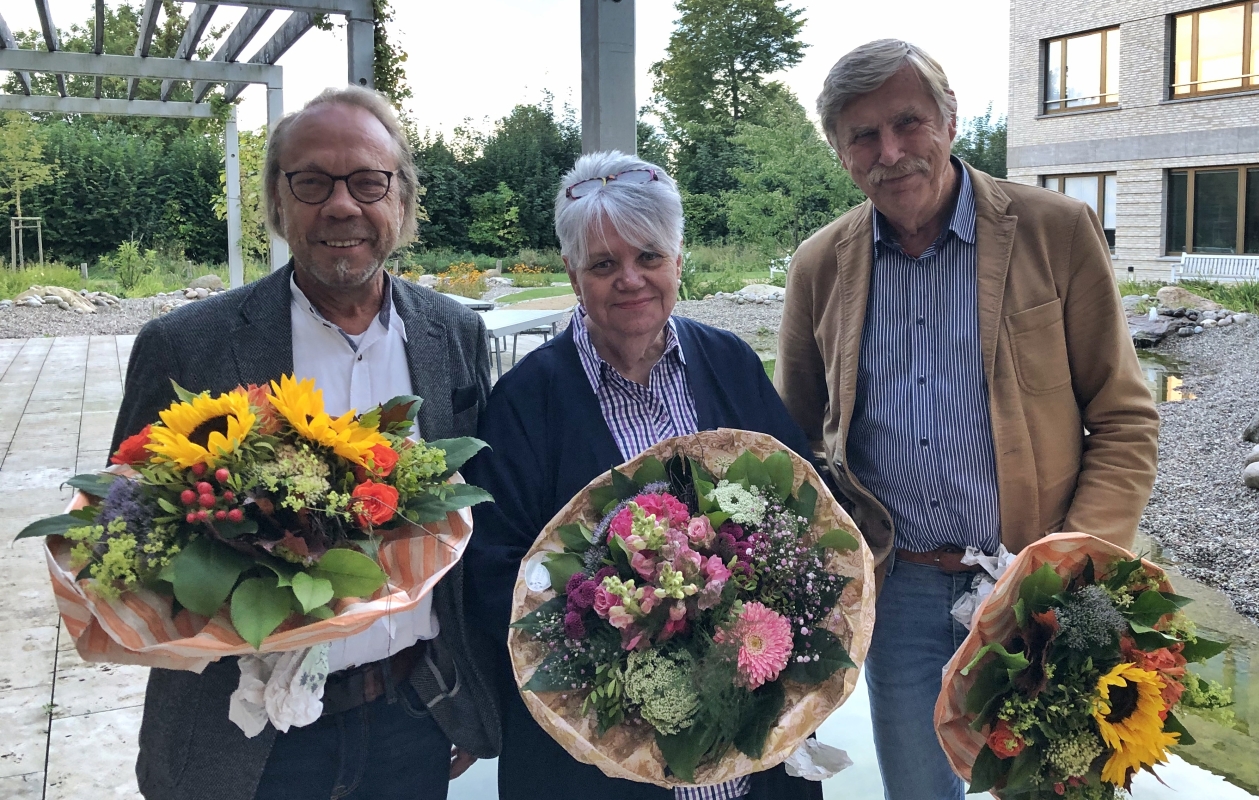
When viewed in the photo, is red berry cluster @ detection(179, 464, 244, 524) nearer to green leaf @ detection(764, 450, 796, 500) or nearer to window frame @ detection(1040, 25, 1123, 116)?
green leaf @ detection(764, 450, 796, 500)

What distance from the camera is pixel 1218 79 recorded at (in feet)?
51.0

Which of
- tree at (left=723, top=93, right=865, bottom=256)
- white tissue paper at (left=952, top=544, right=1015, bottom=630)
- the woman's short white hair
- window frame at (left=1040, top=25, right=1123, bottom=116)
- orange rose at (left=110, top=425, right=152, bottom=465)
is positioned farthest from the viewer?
window frame at (left=1040, top=25, right=1123, bottom=116)

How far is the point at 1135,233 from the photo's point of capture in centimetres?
1712

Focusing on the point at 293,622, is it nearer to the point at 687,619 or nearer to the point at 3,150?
the point at 687,619

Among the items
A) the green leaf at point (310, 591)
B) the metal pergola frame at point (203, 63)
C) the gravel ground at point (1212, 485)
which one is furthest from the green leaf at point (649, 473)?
the gravel ground at point (1212, 485)

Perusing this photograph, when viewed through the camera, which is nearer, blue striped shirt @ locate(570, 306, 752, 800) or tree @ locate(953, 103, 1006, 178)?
blue striped shirt @ locate(570, 306, 752, 800)

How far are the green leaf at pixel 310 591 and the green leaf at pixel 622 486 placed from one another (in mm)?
501

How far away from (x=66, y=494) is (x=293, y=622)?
5444 millimetres

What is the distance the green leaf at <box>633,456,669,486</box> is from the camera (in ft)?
5.29

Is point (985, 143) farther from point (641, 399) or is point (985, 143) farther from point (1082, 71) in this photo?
point (641, 399)

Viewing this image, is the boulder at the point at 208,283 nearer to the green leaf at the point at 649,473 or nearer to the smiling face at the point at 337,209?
the smiling face at the point at 337,209

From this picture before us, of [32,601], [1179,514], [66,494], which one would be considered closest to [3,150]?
→ [66,494]

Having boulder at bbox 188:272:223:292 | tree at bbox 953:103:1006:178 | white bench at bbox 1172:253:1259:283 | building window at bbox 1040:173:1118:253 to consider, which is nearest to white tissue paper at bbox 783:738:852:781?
tree at bbox 953:103:1006:178

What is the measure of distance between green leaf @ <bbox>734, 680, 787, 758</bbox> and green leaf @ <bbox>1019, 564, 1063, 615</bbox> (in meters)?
0.42
